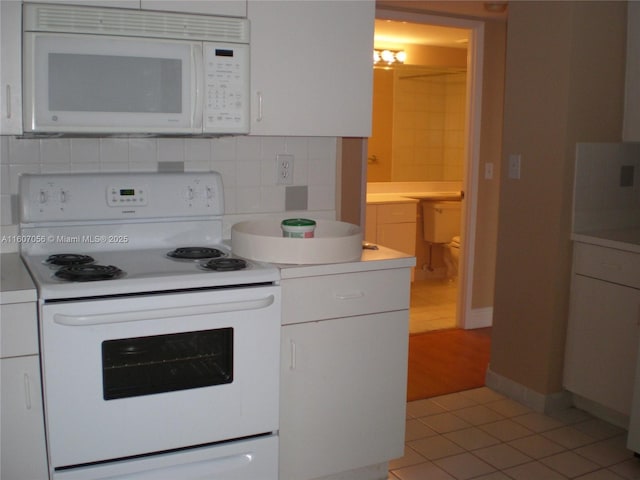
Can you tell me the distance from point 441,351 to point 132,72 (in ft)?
8.72

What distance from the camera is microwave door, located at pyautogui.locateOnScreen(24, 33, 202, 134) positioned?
80.0 inches

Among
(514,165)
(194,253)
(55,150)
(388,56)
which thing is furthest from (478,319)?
(55,150)

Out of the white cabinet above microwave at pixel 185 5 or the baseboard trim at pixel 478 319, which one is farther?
the baseboard trim at pixel 478 319

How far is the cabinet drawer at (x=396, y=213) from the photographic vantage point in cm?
527

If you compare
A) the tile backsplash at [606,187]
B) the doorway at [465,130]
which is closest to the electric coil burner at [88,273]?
the tile backsplash at [606,187]

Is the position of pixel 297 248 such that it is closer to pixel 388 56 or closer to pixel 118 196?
pixel 118 196

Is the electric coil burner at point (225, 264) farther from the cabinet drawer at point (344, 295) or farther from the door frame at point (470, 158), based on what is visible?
the door frame at point (470, 158)

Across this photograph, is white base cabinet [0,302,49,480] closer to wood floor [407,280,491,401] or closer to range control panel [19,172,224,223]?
range control panel [19,172,224,223]

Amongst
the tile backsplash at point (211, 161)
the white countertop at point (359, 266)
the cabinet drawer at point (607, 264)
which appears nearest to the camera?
the white countertop at point (359, 266)

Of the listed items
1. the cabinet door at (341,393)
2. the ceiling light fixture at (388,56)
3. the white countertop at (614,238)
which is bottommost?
the cabinet door at (341,393)

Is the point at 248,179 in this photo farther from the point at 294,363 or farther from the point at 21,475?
the point at 21,475

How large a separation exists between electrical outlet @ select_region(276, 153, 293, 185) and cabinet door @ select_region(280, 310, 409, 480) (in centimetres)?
70

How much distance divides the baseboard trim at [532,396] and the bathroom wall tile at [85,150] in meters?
2.24

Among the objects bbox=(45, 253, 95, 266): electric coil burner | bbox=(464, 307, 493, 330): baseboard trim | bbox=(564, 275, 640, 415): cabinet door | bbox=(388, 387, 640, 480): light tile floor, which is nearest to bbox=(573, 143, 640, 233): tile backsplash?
bbox=(564, 275, 640, 415): cabinet door
